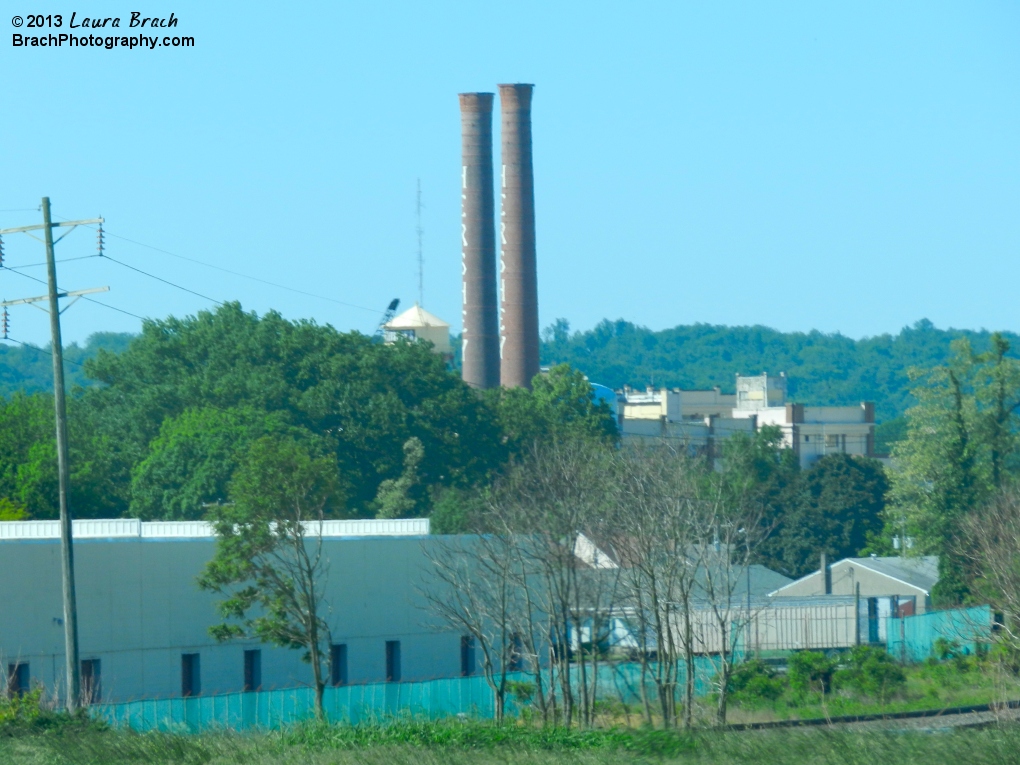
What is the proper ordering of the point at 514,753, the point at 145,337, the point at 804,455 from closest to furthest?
the point at 514,753 < the point at 145,337 < the point at 804,455

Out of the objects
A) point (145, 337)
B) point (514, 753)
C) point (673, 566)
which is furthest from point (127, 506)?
point (514, 753)

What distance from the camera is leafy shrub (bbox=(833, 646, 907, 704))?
32.0 m

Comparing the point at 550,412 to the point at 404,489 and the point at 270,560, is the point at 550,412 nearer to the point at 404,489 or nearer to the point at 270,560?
the point at 404,489

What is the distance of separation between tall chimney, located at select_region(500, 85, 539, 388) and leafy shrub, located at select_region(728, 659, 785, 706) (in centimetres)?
4800

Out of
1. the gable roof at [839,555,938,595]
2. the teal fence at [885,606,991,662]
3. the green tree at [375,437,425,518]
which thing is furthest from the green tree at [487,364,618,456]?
the teal fence at [885,606,991,662]

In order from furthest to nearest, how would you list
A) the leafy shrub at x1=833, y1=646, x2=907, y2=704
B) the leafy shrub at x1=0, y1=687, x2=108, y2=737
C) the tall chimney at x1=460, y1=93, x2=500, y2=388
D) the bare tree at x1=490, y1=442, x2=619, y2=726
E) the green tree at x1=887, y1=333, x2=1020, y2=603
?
the tall chimney at x1=460, y1=93, x2=500, y2=388 → the green tree at x1=887, y1=333, x2=1020, y2=603 → the leafy shrub at x1=833, y1=646, x2=907, y2=704 → the bare tree at x1=490, y1=442, x2=619, y2=726 → the leafy shrub at x1=0, y1=687, x2=108, y2=737

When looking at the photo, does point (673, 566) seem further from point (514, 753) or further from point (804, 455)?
point (804, 455)

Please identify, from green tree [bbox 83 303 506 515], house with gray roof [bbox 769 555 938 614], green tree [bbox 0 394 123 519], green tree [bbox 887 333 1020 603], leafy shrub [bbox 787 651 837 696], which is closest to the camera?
leafy shrub [bbox 787 651 837 696]

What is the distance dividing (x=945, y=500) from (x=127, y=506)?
32505 millimetres

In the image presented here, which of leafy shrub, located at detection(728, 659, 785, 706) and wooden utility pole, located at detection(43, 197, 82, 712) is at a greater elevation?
wooden utility pole, located at detection(43, 197, 82, 712)

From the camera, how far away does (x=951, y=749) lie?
14266 millimetres

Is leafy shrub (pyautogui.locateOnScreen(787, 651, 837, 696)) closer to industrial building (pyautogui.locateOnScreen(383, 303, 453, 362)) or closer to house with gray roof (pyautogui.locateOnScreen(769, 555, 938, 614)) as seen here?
house with gray roof (pyautogui.locateOnScreen(769, 555, 938, 614))

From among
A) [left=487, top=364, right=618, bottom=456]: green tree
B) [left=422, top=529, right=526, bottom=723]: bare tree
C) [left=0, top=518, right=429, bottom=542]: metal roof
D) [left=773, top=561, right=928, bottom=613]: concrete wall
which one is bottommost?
[left=773, top=561, right=928, bottom=613]: concrete wall

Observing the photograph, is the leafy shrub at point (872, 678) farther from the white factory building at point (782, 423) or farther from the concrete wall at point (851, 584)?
the white factory building at point (782, 423)
